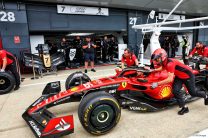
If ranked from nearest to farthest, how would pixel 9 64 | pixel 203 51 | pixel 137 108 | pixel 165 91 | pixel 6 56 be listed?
pixel 137 108 → pixel 165 91 → pixel 6 56 → pixel 9 64 → pixel 203 51

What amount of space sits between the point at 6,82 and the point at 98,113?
3.32m

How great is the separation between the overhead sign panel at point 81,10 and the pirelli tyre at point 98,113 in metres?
6.32

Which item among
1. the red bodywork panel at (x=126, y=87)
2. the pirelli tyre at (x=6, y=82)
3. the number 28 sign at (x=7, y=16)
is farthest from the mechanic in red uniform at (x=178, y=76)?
the number 28 sign at (x=7, y=16)

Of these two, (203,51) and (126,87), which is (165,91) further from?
(203,51)

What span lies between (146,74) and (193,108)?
1095 millimetres

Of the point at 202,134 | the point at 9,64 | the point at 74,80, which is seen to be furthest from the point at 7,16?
the point at 202,134

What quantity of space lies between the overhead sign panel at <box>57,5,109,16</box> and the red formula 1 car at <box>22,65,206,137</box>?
495 cm

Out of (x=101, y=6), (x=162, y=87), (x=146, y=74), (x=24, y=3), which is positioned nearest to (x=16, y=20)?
(x=24, y=3)

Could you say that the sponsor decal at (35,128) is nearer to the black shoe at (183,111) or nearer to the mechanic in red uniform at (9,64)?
the black shoe at (183,111)

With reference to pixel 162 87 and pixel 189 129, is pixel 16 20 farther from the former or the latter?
pixel 189 129

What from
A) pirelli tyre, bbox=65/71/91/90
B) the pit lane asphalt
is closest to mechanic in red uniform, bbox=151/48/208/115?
the pit lane asphalt

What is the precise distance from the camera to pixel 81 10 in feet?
25.6

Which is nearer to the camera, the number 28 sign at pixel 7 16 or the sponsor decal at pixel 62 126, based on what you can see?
the sponsor decal at pixel 62 126

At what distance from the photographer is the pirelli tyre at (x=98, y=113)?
7.05ft
